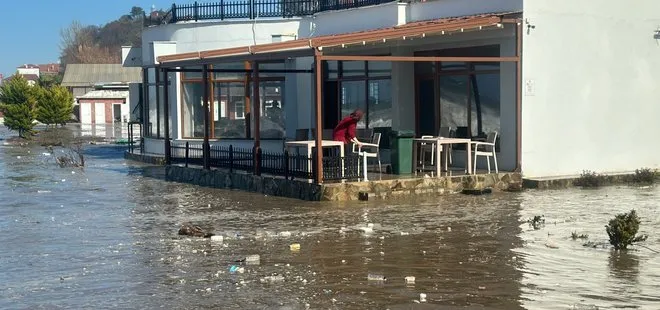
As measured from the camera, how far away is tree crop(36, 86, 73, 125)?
5794 cm

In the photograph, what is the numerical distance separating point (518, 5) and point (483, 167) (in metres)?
3.47

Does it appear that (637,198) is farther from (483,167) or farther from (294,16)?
(294,16)

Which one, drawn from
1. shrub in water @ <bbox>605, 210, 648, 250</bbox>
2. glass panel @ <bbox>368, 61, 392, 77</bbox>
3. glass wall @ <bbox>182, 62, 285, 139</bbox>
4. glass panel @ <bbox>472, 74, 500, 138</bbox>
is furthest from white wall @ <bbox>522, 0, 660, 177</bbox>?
glass wall @ <bbox>182, 62, 285, 139</bbox>

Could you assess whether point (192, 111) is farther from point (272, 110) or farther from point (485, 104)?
point (485, 104)

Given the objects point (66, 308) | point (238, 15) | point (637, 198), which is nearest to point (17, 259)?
point (66, 308)

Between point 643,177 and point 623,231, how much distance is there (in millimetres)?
9498

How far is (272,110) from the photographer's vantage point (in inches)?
1132

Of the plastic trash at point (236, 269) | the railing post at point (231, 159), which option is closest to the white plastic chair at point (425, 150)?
the railing post at point (231, 159)

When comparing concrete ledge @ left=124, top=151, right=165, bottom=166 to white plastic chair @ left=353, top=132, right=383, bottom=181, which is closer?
white plastic chair @ left=353, top=132, right=383, bottom=181

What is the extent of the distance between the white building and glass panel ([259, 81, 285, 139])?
9.20 ft

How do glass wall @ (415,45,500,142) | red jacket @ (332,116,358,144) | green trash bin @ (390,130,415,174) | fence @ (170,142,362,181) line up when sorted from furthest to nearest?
1. glass wall @ (415,45,500,142)
2. green trash bin @ (390,130,415,174)
3. red jacket @ (332,116,358,144)
4. fence @ (170,142,362,181)

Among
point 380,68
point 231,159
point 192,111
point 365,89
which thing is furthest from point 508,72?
point 192,111

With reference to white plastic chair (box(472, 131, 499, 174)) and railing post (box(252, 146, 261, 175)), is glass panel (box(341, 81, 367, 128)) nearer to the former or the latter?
white plastic chair (box(472, 131, 499, 174))

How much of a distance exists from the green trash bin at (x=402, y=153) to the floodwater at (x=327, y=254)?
178 centimetres
